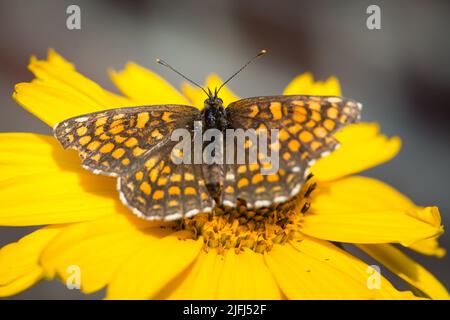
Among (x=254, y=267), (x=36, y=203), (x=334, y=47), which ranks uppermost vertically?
(x=334, y=47)

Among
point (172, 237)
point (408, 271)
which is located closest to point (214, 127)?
point (172, 237)

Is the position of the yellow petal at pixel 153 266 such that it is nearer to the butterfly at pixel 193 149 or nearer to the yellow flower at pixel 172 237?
the yellow flower at pixel 172 237

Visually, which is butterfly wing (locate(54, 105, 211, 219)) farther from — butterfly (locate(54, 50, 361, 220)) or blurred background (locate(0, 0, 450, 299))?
blurred background (locate(0, 0, 450, 299))

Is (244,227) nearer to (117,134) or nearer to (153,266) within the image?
(153,266)

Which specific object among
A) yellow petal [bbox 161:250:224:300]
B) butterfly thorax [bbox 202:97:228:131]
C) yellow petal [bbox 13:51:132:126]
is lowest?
yellow petal [bbox 161:250:224:300]

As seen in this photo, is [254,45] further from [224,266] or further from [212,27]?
[224,266]

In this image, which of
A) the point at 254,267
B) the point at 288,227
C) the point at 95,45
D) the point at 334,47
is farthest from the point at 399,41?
the point at 254,267

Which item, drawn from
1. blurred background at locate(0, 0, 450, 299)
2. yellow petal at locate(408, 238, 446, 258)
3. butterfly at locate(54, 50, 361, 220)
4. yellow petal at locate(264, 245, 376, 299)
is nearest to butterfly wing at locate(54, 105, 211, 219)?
butterfly at locate(54, 50, 361, 220)

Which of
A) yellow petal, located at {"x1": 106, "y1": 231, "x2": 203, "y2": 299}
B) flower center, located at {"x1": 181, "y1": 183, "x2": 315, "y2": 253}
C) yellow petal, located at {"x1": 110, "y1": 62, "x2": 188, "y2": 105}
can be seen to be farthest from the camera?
yellow petal, located at {"x1": 110, "y1": 62, "x2": 188, "y2": 105}

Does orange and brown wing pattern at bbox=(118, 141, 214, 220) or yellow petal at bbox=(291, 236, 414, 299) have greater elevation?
orange and brown wing pattern at bbox=(118, 141, 214, 220)
